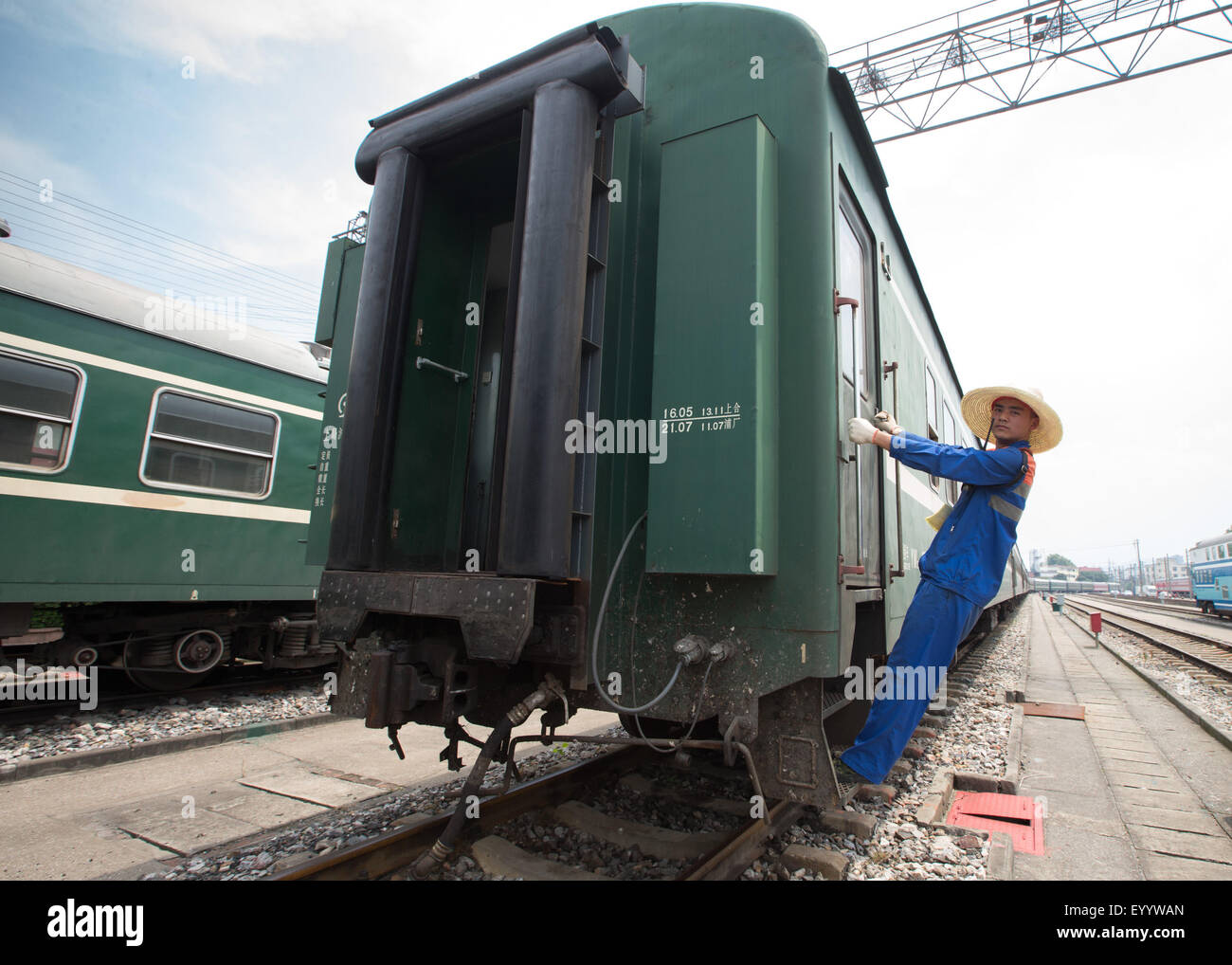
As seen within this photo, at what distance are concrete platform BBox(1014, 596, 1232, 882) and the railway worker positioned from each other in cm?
90

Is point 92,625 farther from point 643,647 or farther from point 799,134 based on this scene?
point 799,134

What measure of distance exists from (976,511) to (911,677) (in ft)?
2.95

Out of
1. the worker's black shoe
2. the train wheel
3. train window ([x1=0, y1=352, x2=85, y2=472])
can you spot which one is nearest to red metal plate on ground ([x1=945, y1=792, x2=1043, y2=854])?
the worker's black shoe

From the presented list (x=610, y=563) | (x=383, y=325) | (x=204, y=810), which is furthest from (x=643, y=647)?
(x=204, y=810)

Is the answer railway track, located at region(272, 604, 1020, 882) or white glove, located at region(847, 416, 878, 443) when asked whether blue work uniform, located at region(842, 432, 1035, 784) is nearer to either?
white glove, located at region(847, 416, 878, 443)

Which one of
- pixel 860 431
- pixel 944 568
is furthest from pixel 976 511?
pixel 860 431

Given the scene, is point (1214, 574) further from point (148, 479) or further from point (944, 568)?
point (148, 479)

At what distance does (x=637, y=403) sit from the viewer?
3.08 metres

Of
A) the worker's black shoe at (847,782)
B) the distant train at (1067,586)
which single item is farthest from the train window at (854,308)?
the distant train at (1067,586)

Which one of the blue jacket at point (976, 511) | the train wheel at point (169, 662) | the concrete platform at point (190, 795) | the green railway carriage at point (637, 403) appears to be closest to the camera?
the green railway carriage at point (637, 403)

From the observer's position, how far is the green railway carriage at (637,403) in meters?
2.62

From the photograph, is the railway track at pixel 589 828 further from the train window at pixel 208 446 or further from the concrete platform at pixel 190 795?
the train window at pixel 208 446

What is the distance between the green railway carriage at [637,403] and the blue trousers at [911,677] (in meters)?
0.23

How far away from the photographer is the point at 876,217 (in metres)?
4.15
